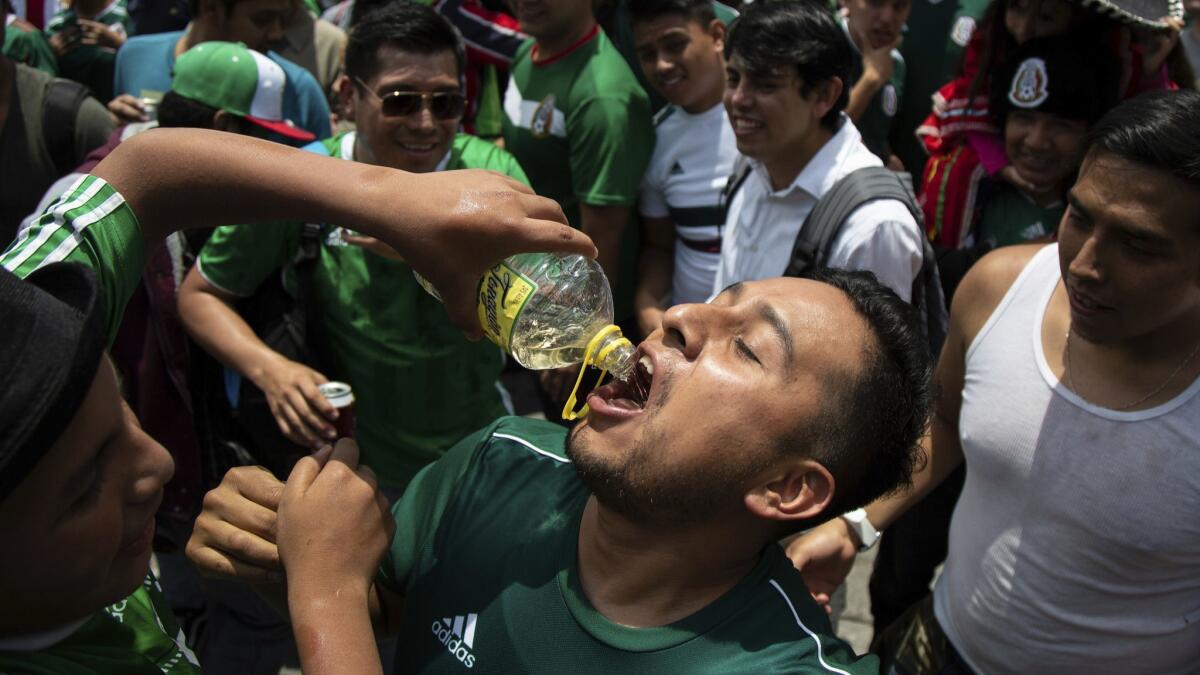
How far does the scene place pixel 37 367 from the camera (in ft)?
3.52

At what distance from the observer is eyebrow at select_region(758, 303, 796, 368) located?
1883mm

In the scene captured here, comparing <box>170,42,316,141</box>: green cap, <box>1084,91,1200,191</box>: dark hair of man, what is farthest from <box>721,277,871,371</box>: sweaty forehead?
<box>170,42,316,141</box>: green cap

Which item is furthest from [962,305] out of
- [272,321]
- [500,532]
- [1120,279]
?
[272,321]

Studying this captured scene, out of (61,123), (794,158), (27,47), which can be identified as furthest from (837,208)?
(27,47)

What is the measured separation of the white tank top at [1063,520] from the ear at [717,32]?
6.96 ft

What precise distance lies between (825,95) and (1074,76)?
90 centimetres

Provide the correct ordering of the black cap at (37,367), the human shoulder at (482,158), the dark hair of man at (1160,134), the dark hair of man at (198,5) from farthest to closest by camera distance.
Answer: the dark hair of man at (198,5) → the human shoulder at (482,158) → the dark hair of man at (1160,134) → the black cap at (37,367)

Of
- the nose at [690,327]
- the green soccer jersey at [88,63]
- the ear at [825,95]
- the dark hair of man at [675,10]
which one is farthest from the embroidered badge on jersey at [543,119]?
the green soccer jersey at [88,63]

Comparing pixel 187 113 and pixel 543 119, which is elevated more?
pixel 187 113

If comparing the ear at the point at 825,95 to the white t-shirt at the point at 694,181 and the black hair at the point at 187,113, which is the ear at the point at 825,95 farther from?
the black hair at the point at 187,113

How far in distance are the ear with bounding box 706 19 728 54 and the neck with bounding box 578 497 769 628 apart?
290cm

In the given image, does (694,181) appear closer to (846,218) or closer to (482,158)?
(482,158)

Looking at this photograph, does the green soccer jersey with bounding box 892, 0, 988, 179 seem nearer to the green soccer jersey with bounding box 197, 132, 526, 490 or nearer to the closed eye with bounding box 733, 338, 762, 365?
the green soccer jersey with bounding box 197, 132, 526, 490

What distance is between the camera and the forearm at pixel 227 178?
5.44 feet
